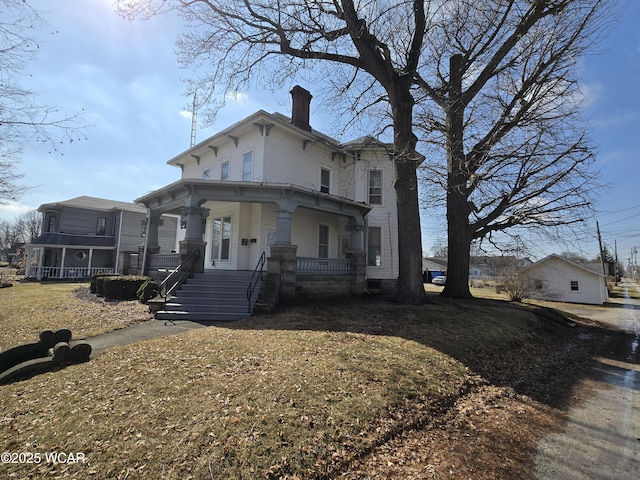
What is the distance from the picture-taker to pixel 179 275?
1161 cm

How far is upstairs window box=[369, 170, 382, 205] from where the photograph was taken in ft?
58.6

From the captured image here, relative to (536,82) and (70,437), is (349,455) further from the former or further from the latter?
(536,82)

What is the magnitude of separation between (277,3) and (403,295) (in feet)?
36.1

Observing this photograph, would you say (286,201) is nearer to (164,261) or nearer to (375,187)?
(164,261)

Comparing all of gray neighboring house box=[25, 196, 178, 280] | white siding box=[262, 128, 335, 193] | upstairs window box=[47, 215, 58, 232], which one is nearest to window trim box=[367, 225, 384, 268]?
white siding box=[262, 128, 335, 193]

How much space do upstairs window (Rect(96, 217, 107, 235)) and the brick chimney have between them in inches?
938

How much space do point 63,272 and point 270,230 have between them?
23.5 metres

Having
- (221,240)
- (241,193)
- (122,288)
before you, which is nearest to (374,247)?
(221,240)

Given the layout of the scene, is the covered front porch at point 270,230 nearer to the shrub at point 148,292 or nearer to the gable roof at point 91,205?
the shrub at point 148,292

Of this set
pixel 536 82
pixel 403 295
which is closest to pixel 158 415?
pixel 403 295

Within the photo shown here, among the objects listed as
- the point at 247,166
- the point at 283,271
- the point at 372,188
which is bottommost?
the point at 283,271

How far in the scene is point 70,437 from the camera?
3.38 meters

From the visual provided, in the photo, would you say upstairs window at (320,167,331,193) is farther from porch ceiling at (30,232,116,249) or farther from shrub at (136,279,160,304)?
porch ceiling at (30,232,116,249)

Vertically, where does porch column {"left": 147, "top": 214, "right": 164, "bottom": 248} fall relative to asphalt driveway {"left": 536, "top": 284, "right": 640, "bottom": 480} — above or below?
above
